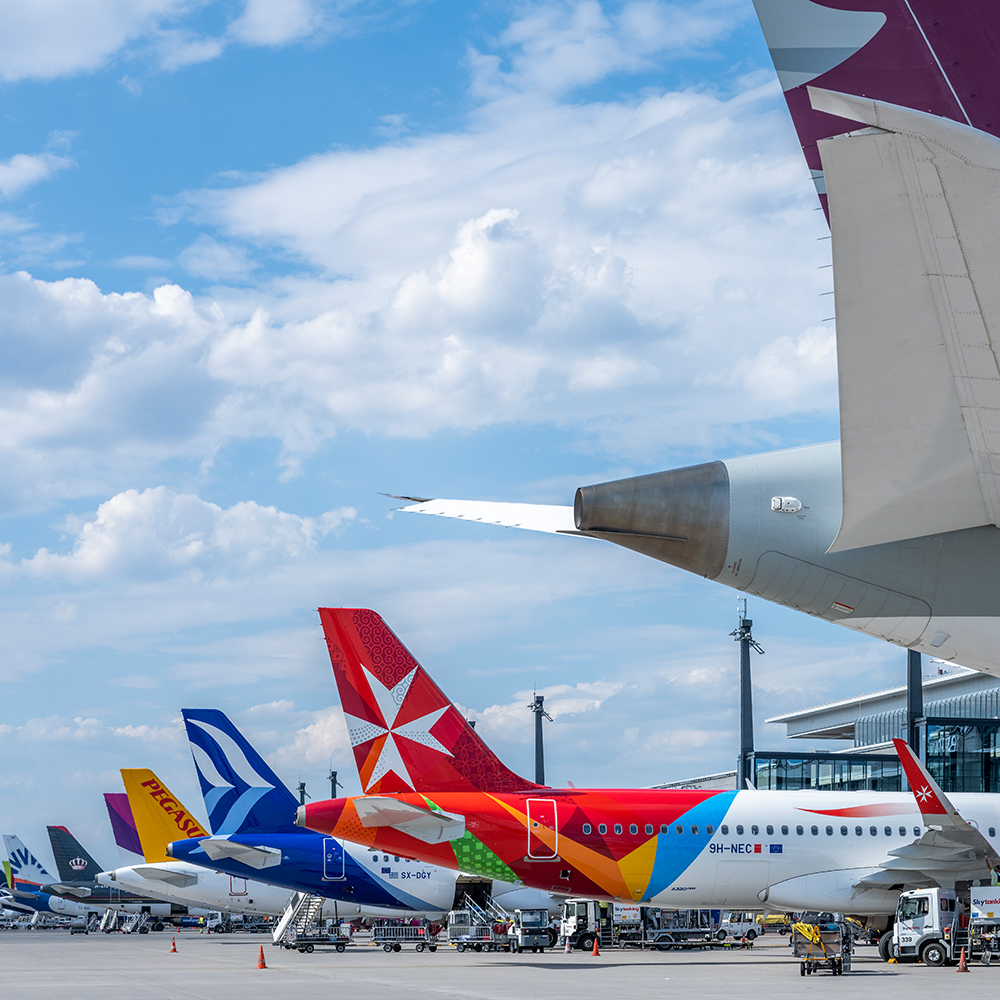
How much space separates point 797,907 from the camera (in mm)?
28609

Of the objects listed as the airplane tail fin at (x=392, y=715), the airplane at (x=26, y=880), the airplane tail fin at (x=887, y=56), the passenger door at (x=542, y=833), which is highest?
the airplane tail fin at (x=887, y=56)

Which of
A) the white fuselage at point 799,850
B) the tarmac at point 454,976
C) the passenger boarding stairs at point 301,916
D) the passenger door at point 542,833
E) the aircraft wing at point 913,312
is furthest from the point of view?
the passenger boarding stairs at point 301,916

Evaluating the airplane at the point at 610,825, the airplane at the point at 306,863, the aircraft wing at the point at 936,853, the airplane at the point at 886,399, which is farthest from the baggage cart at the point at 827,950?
the airplane at the point at 886,399

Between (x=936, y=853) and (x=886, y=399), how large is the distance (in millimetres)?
26551

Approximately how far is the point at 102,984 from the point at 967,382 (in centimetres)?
2124

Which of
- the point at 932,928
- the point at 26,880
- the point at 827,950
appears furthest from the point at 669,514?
the point at 26,880

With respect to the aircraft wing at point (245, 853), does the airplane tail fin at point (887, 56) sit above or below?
above

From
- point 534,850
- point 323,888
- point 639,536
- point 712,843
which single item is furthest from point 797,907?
point 639,536

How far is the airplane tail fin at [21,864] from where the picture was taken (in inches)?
2589

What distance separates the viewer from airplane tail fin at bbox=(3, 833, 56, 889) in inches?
2589

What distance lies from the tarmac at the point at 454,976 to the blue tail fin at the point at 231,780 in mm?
3673

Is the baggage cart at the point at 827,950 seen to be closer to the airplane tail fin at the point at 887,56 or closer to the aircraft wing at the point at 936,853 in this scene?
the aircraft wing at the point at 936,853

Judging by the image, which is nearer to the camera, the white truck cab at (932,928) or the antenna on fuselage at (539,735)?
the white truck cab at (932,928)

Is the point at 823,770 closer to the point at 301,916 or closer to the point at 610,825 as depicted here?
the point at 301,916
